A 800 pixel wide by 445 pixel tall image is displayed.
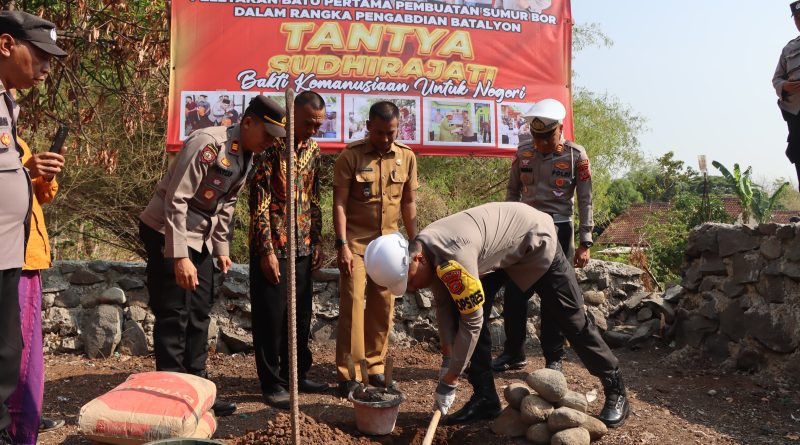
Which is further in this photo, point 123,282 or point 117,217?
point 117,217

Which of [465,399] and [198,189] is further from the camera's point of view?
[465,399]

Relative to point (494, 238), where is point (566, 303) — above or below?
below

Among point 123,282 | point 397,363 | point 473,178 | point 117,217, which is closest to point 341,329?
point 397,363

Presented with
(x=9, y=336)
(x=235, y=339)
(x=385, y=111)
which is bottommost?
(x=235, y=339)

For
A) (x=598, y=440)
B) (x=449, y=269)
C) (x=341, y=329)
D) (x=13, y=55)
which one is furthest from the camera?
(x=341, y=329)

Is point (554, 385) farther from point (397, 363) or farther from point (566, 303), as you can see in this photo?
point (397, 363)

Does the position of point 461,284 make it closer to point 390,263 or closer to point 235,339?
point 390,263

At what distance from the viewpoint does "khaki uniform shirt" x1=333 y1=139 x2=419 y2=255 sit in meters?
4.70

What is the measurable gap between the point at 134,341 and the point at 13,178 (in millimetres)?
3124

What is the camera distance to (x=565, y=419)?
381cm

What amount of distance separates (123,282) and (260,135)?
2432 millimetres

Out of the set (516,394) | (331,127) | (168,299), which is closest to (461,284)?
(516,394)

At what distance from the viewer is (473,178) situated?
10.8 m

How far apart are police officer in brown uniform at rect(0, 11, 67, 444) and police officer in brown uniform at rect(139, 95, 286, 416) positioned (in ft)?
3.18
